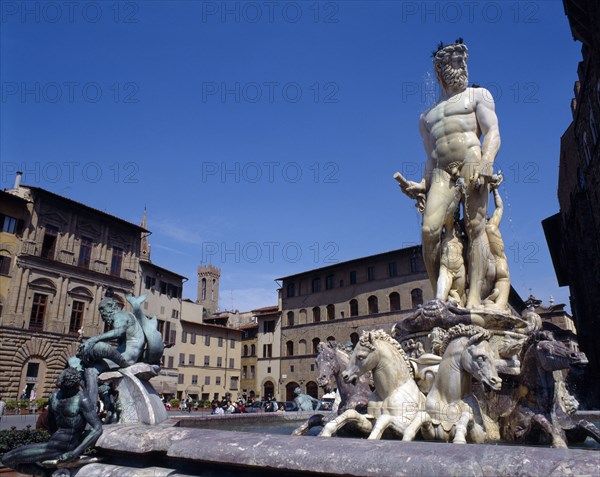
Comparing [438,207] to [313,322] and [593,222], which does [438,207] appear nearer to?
[593,222]

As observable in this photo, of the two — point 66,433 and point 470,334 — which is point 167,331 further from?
point 470,334

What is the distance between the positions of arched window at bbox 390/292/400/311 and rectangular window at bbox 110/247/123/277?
2572 cm

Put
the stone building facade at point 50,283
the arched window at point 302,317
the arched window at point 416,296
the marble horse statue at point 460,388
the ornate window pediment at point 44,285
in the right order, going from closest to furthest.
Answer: the marble horse statue at point 460,388, the stone building facade at point 50,283, the ornate window pediment at point 44,285, the arched window at point 416,296, the arched window at point 302,317

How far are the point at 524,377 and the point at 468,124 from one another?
4.84m

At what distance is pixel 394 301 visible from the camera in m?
46.2

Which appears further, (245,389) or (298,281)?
(245,389)

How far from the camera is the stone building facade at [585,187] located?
2716 centimetres

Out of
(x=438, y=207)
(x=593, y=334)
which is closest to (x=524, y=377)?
(x=438, y=207)

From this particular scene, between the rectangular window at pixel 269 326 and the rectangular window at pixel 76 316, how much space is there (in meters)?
24.6

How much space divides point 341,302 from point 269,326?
488 inches

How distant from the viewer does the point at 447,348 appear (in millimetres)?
4840

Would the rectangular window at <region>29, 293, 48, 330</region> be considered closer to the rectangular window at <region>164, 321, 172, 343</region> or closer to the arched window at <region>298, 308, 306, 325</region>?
the rectangular window at <region>164, 321, 172, 343</region>

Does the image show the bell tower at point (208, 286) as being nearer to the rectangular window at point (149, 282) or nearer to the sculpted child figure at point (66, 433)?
the rectangular window at point (149, 282)

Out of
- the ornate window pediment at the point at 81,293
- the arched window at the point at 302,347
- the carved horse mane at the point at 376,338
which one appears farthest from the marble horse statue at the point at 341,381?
the arched window at the point at 302,347
